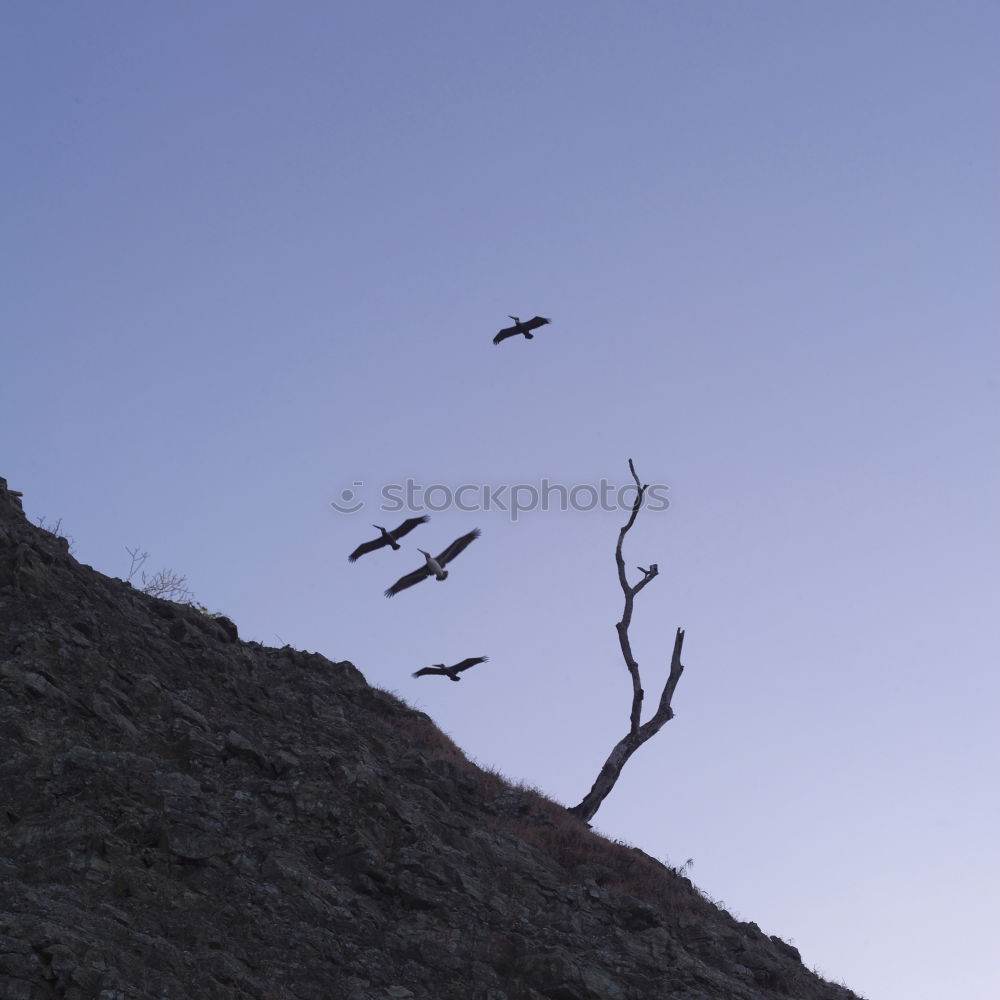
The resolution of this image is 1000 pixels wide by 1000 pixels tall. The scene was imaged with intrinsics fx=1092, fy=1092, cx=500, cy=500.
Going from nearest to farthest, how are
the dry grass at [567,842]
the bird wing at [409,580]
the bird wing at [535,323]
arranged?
the dry grass at [567,842]
the bird wing at [409,580]
the bird wing at [535,323]

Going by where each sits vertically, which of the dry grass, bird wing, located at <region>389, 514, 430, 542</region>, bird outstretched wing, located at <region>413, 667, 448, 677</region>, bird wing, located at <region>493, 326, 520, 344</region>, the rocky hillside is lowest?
the rocky hillside

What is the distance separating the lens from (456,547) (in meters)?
22.8

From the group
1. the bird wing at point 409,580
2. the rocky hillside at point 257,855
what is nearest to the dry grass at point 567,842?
the rocky hillside at point 257,855

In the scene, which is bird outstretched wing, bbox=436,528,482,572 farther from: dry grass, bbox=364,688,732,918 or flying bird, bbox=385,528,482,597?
dry grass, bbox=364,688,732,918

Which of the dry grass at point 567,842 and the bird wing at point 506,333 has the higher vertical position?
the bird wing at point 506,333

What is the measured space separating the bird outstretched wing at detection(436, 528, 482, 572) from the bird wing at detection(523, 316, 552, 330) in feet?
23.2

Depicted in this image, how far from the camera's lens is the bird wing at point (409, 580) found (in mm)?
21784

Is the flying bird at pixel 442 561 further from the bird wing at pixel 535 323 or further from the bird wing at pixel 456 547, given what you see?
the bird wing at pixel 535 323

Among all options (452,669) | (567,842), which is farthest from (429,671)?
(567,842)

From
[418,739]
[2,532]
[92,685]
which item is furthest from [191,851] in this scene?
[418,739]

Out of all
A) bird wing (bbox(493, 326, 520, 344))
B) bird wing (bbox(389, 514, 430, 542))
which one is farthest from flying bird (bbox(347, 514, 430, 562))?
bird wing (bbox(493, 326, 520, 344))

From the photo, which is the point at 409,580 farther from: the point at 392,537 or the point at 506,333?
the point at 506,333

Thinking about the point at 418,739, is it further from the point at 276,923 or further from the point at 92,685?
the point at 276,923

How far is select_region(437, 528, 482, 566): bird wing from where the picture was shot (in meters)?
22.8
